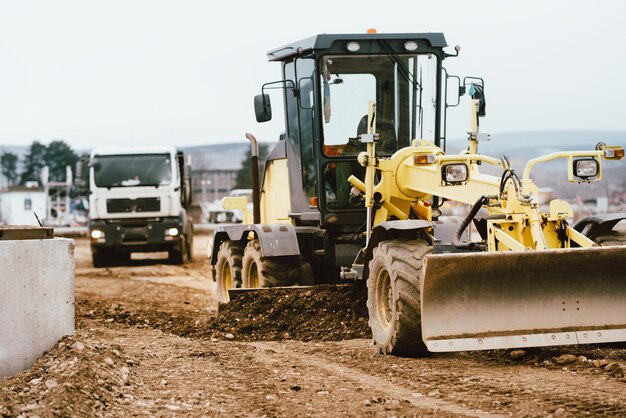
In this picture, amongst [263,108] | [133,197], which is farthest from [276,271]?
[133,197]

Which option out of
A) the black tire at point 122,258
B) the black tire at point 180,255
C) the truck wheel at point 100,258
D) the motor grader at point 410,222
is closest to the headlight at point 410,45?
the motor grader at point 410,222

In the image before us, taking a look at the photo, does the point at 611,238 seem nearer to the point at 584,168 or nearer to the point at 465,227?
the point at 584,168

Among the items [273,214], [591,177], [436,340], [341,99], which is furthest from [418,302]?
[273,214]

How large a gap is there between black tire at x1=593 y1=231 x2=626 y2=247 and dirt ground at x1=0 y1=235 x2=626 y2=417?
35.7 inches

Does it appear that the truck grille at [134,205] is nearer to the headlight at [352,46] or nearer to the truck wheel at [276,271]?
the truck wheel at [276,271]

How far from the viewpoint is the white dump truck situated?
26.9m

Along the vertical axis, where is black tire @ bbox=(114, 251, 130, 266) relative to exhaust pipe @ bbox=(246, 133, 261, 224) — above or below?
below

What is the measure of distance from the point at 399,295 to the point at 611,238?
2.04 meters

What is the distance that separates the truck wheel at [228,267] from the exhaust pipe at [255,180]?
46 centimetres

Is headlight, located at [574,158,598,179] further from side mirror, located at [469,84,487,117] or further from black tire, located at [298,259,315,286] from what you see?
black tire, located at [298,259,315,286]

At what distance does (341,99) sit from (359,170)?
78 cm

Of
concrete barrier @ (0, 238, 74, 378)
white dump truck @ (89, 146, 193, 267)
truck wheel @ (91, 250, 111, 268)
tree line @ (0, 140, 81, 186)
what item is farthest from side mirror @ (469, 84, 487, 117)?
tree line @ (0, 140, 81, 186)

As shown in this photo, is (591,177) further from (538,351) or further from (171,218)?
(171,218)

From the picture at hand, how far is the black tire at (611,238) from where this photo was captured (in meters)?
9.71
